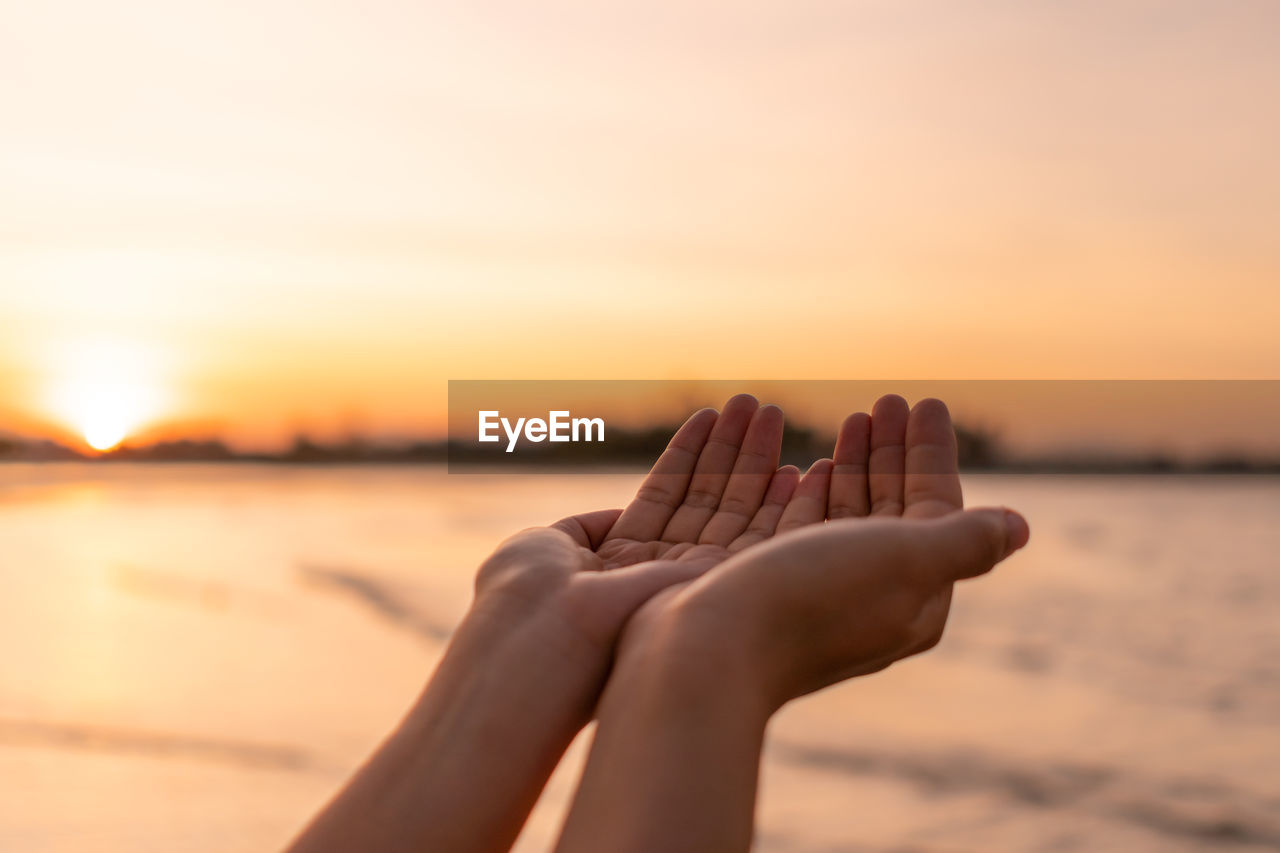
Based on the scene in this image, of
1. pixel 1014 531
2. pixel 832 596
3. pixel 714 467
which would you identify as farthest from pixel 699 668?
pixel 714 467

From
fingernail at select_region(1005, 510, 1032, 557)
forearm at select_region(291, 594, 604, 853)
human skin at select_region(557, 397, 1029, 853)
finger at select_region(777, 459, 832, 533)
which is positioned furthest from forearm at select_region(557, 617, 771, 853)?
finger at select_region(777, 459, 832, 533)

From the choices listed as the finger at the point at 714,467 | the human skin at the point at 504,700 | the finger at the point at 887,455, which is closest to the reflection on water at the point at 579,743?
the finger at the point at 714,467

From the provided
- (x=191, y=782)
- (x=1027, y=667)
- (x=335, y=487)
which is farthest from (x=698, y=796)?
(x=335, y=487)

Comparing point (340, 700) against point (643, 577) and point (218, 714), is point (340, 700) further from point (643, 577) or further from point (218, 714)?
point (643, 577)

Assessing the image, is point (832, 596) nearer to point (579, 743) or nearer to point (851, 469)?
point (851, 469)

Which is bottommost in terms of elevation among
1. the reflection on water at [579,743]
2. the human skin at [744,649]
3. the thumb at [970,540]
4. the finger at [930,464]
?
the reflection on water at [579,743]

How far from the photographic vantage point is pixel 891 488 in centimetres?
161

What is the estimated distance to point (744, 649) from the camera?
3.63 feet

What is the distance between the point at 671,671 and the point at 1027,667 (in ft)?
11.2

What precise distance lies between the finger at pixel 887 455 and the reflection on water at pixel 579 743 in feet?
4.91

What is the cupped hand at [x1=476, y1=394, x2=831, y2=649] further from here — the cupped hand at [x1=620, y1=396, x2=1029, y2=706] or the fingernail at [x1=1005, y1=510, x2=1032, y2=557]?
the fingernail at [x1=1005, y1=510, x2=1032, y2=557]

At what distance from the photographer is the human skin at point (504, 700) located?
3.88 ft

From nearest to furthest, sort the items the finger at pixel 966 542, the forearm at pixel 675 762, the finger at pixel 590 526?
the forearm at pixel 675 762
the finger at pixel 966 542
the finger at pixel 590 526

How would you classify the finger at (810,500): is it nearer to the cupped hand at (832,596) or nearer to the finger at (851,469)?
the finger at (851,469)
